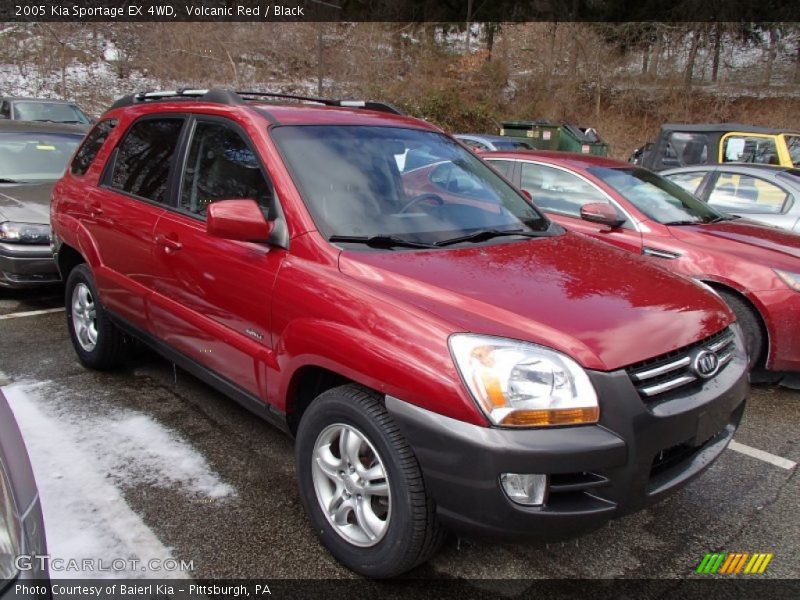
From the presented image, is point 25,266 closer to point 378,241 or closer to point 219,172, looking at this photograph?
point 219,172

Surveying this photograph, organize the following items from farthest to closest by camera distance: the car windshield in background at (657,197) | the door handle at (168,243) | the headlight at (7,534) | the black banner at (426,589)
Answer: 1. the car windshield in background at (657,197)
2. the door handle at (168,243)
3. the black banner at (426,589)
4. the headlight at (7,534)

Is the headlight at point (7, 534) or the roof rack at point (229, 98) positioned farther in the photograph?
the roof rack at point (229, 98)

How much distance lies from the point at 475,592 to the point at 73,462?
2128mm

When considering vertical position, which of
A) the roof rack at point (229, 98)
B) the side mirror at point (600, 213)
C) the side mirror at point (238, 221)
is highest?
the roof rack at point (229, 98)

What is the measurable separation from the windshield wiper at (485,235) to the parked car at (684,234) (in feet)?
5.07

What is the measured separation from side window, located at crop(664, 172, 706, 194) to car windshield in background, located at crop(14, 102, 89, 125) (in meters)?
11.9

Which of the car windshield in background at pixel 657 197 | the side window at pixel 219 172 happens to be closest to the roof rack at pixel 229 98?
the side window at pixel 219 172

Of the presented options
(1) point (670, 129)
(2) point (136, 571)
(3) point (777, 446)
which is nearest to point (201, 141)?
(2) point (136, 571)

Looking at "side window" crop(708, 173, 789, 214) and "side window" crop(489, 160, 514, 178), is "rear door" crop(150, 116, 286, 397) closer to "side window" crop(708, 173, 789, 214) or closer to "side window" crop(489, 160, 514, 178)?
"side window" crop(489, 160, 514, 178)

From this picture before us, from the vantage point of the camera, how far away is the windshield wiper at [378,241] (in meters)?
2.60

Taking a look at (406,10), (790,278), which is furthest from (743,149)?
(406,10)

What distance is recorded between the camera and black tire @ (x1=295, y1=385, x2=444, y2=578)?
83.4 inches

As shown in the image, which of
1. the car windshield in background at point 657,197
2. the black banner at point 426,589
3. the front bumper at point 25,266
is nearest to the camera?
the black banner at point 426,589

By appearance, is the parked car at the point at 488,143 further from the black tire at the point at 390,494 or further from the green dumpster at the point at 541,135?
the black tire at the point at 390,494
